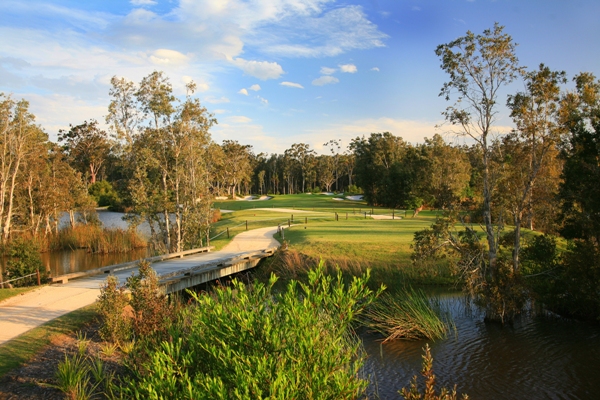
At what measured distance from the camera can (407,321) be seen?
531 inches

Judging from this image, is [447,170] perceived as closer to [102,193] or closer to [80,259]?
[80,259]

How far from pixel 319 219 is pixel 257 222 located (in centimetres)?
539

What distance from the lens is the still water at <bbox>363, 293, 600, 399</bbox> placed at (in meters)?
10.3

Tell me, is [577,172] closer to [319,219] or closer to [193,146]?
[193,146]

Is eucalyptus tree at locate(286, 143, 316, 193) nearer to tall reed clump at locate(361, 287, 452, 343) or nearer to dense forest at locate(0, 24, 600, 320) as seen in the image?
dense forest at locate(0, 24, 600, 320)

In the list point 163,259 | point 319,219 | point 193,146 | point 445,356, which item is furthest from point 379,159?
point 445,356

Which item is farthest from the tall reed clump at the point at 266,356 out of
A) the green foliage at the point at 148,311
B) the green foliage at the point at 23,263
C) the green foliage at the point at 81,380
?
the green foliage at the point at 23,263

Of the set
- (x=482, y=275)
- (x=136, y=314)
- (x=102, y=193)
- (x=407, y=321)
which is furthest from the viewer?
(x=102, y=193)

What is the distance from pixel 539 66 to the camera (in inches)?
574

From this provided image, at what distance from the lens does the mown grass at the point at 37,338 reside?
901 cm

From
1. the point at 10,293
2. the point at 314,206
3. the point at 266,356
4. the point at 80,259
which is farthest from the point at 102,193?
the point at 266,356

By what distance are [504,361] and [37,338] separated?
11.1m

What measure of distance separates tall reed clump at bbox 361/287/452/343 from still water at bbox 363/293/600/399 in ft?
1.03

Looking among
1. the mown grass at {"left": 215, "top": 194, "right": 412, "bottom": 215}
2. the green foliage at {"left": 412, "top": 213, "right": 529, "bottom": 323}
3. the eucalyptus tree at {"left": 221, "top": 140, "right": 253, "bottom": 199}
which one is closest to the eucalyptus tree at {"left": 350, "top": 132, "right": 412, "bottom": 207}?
the mown grass at {"left": 215, "top": 194, "right": 412, "bottom": 215}
